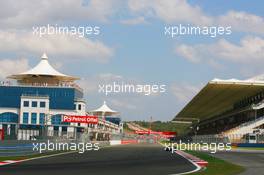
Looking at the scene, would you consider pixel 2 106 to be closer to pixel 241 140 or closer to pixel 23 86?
pixel 23 86

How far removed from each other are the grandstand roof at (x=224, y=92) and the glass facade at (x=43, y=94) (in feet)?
70.1

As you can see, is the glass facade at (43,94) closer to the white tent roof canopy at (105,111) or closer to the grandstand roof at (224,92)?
the grandstand roof at (224,92)

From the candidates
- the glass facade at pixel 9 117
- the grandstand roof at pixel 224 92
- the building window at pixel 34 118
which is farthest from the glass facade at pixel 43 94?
the grandstand roof at pixel 224 92

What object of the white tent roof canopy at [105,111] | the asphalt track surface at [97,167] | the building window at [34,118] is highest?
the white tent roof canopy at [105,111]

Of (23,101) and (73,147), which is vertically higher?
(23,101)

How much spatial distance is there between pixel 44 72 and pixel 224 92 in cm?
3547

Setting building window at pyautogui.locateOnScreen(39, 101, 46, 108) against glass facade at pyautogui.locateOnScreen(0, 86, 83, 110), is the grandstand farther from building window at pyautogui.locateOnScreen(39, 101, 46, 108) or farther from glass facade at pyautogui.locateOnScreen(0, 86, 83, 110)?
building window at pyautogui.locateOnScreen(39, 101, 46, 108)

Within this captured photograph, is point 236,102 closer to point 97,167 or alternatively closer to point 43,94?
point 43,94

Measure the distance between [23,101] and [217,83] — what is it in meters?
33.7

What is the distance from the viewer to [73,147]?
5175 cm

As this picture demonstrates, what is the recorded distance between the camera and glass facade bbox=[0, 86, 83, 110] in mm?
88750

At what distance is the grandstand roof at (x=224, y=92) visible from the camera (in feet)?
243

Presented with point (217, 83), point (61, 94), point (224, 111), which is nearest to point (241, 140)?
point (217, 83)

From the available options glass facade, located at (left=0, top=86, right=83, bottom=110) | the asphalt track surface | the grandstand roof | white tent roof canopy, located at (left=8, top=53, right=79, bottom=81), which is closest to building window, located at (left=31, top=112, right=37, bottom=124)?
glass facade, located at (left=0, top=86, right=83, bottom=110)
